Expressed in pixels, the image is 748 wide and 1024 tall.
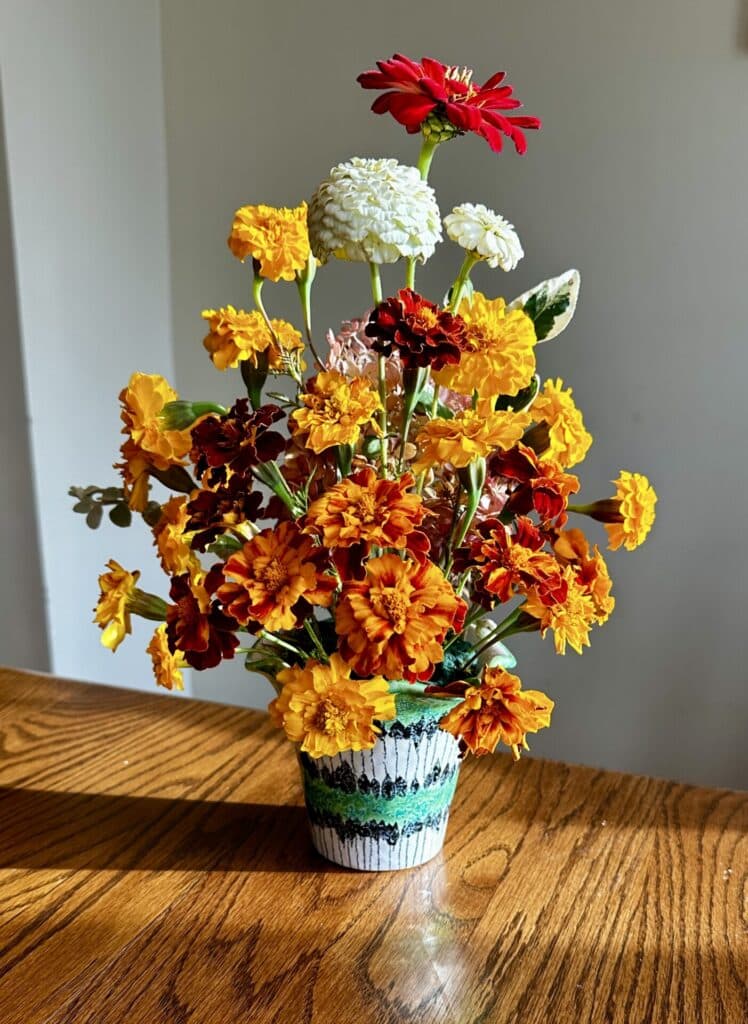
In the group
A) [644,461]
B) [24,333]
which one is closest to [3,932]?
[24,333]

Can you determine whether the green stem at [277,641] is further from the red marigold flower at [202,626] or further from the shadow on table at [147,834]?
the shadow on table at [147,834]

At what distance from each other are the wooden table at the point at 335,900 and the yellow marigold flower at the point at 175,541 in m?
0.26

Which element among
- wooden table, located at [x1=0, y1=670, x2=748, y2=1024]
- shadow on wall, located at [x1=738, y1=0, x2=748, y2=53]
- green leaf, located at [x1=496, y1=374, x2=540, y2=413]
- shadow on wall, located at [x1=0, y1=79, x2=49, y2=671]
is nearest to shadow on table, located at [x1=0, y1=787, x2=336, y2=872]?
wooden table, located at [x1=0, y1=670, x2=748, y2=1024]

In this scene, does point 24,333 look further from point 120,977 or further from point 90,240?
point 120,977

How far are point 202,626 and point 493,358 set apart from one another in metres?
0.26

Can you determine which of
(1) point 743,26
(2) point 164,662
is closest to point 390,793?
(2) point 164,662

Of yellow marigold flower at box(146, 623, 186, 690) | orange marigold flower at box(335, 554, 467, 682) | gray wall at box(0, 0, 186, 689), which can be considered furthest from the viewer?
gray wall at box(0, 0, 186, 689)

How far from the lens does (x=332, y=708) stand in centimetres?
63

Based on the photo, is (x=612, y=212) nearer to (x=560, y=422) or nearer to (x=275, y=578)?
(x=560, y=422)

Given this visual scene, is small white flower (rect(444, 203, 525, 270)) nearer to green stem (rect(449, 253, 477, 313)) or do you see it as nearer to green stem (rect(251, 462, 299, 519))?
green stem (rect(449, 253, 477, 313))

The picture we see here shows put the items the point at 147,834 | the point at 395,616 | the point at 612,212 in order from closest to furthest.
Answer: the point at 395,616, the point at 147,834, the point at 612,212

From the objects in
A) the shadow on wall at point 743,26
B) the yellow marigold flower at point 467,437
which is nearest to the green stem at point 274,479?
the yellow marigold flower at point 467,437

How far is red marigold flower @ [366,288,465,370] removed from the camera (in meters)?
0.59

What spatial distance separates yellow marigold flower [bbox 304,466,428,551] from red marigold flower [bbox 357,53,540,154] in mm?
223
